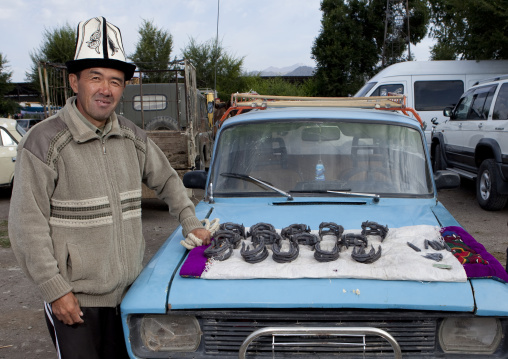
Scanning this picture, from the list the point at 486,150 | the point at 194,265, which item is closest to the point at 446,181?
the point at 194,265

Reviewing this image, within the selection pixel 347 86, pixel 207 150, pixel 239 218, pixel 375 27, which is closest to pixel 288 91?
pixel 347 86

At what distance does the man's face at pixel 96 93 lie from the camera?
2.26 metres

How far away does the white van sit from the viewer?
11.7 meters

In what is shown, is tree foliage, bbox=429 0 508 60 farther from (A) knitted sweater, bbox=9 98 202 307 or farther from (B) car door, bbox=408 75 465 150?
(A) knitted sweater, bbox=9 98 202 307

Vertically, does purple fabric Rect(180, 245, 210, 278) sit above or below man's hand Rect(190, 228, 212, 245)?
below

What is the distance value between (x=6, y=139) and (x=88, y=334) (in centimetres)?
968

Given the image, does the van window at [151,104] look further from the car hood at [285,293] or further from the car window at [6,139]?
the car hood at [285,293]

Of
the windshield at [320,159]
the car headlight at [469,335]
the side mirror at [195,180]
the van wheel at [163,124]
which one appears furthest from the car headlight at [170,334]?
the van wheel at [163,124]

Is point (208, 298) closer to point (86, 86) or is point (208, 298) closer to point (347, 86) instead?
point (86, 86)

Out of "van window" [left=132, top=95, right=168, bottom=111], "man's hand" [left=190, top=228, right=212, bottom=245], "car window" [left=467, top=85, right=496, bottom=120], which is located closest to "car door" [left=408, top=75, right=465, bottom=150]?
"car window" [left=467, top=85, right=496, bottom=120]

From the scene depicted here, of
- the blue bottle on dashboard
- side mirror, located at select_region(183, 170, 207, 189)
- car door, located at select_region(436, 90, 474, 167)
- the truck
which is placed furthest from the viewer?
car door, located at select_region(436, 90, 474, 167)

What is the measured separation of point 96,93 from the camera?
7.41ft

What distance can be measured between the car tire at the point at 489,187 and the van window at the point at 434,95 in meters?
3.57

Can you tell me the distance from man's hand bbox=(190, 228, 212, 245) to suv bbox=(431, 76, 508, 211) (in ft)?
21.2
